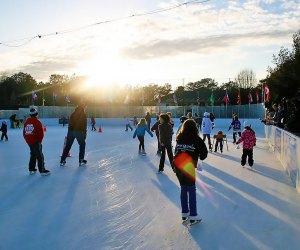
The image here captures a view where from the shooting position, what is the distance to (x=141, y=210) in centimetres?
612

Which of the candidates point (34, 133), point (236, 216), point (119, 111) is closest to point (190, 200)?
point (236, 216)

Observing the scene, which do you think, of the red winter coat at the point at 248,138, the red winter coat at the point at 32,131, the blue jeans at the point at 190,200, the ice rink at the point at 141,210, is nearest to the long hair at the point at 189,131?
the blue jeans at the point at 190,200

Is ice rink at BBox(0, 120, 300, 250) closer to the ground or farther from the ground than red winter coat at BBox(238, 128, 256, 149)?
closer to the ground

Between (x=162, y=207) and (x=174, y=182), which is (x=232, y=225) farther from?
(x=174, y=182)

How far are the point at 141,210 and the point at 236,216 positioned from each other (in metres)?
1.48

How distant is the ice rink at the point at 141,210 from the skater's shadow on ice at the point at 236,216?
0.04ft

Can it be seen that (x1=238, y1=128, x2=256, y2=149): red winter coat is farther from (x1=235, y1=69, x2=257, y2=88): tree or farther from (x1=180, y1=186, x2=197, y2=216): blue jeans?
(x1=235, y1=69, x2=257, y2=88): tree

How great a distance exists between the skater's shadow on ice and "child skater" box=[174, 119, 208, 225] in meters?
0.27

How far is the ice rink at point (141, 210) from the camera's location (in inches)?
185

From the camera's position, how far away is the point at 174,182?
27.5ft

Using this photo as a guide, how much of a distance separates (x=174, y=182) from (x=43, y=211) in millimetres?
3223

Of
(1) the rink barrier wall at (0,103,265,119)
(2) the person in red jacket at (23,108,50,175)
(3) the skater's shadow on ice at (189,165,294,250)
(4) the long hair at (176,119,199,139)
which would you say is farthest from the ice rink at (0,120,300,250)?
(1) the rink barrier wall at (0,103,265,119)

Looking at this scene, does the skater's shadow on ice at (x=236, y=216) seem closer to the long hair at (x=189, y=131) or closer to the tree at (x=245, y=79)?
the long hair at (x=189, y=131)

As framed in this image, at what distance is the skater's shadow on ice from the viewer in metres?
4.67
